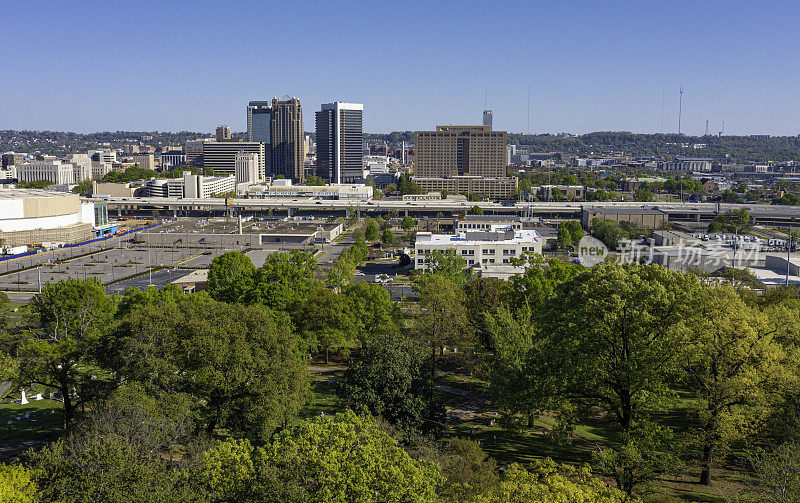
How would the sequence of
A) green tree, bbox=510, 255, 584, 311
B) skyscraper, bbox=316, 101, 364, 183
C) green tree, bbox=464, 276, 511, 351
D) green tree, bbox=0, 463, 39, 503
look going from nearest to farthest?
green tree, bbox=0, 463, 39, 503, green tree, bbox=464, 276, 511, 351, green tree, bbox=510, 255, 584, 311, skyscraper, bbox=316, 101, 364, 183

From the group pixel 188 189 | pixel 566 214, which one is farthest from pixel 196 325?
pixel 188 189

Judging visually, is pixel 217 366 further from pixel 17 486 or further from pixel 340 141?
pixel 340 141

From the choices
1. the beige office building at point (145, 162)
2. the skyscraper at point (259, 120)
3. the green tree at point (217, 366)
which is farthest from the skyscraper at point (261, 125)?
the green tree at point (217, 366)

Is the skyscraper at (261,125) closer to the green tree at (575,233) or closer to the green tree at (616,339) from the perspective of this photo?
the green tree at (575,233)

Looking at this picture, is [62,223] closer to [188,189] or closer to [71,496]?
[188,189]

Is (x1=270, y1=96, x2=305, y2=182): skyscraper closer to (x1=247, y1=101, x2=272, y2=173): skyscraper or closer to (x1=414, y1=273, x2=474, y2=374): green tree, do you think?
(x1=247, y1=101, x2=272, y2=173): skyscraper

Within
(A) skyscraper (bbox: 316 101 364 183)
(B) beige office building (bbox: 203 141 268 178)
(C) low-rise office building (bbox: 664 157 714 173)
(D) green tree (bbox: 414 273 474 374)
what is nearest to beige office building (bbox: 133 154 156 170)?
(B) beige office building (bbox: 203 141 268 178)
